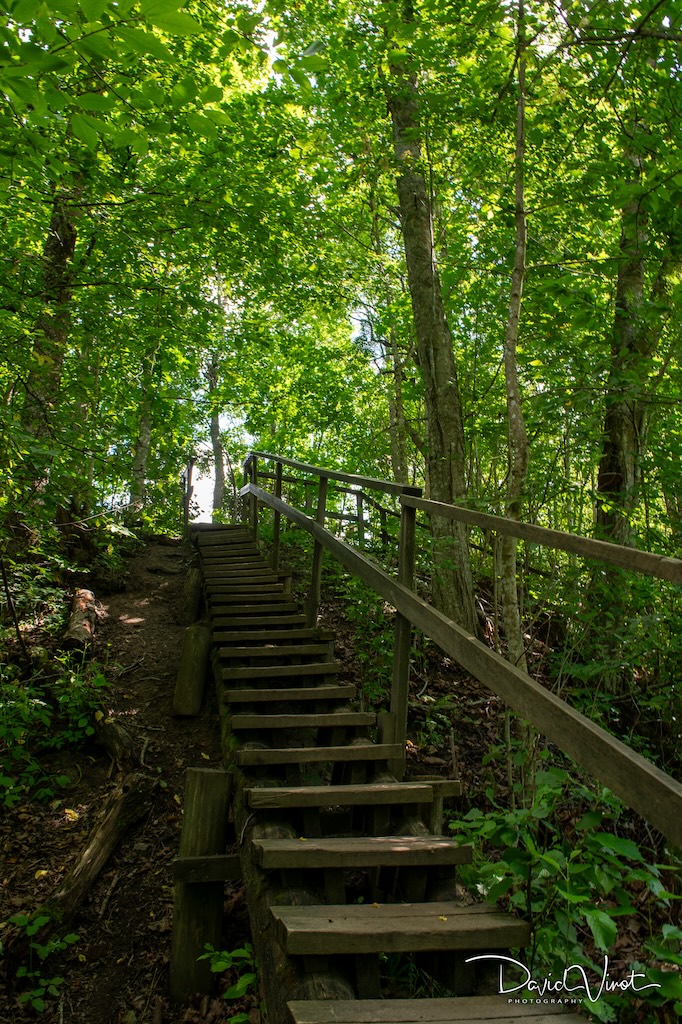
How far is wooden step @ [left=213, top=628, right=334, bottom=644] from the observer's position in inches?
207

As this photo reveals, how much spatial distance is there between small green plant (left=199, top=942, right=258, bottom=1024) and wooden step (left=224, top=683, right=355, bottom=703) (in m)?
1.33

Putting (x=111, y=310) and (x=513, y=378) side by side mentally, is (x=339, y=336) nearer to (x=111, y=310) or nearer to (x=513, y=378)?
(x=111, y=310)

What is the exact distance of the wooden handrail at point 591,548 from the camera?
1.86 meters

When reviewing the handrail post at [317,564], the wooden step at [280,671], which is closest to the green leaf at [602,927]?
the wooden step at [280,671]

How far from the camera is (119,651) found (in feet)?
22.2

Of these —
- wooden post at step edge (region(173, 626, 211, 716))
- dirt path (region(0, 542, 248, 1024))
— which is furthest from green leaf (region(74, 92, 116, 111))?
wooden post at step edge (region(173, 626, 211, 716))

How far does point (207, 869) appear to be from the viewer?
323 cm

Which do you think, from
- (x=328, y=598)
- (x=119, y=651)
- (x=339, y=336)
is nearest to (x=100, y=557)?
(x=119, y=651)

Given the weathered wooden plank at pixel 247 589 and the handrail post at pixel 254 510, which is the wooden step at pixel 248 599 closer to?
the weathered wooden plank at pixel 247 589

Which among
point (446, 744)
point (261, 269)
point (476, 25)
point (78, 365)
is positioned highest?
point (261, 269)

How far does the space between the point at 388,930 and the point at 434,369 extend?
5.87 metres

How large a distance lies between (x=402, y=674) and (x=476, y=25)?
177 inches

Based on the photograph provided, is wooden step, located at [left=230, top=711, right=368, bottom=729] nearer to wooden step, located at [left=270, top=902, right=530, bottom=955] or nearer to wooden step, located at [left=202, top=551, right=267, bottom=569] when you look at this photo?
wooden step, located at [left=270, top=902, right=530, bottom=955]

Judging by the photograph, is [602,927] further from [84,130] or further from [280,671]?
[84,130]
